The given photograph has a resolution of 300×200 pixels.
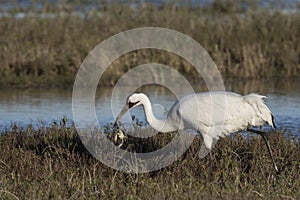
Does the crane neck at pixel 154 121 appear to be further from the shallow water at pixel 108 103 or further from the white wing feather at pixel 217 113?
the shallow water at pixel 108 103

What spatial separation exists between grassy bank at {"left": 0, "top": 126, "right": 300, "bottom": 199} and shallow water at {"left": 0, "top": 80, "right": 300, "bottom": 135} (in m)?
1.75

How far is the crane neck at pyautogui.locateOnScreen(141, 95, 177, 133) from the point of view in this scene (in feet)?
25.5

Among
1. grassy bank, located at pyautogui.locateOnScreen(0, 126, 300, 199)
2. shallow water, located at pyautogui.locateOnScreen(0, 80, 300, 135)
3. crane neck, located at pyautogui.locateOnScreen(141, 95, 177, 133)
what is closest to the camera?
grassy bank, located at pyautogui.locateOnScreen(0, 126, 300, 199)

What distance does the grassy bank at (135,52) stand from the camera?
45.2 ft

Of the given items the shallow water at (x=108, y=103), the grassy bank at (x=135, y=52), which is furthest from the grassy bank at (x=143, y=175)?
the grassy bank at (x=135, y=52)

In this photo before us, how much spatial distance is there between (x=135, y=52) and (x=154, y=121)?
6498mm

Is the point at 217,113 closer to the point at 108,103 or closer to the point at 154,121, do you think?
the point at 154,121

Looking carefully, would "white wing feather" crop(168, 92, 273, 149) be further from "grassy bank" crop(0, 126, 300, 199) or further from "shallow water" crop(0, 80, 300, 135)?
"shallow water" crop(0, 80, 300, 135)

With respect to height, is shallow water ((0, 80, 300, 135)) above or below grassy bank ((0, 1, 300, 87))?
below

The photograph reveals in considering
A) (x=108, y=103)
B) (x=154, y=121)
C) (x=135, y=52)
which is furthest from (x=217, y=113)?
(x=135, y=52)

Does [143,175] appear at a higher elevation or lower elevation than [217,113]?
lower

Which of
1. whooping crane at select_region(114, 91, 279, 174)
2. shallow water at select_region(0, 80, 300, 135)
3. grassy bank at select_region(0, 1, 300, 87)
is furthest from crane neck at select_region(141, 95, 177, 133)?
grassy bank at select_region(0, 1, 300, 87)

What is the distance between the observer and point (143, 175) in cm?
709

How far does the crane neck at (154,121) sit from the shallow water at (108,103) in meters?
1.90
